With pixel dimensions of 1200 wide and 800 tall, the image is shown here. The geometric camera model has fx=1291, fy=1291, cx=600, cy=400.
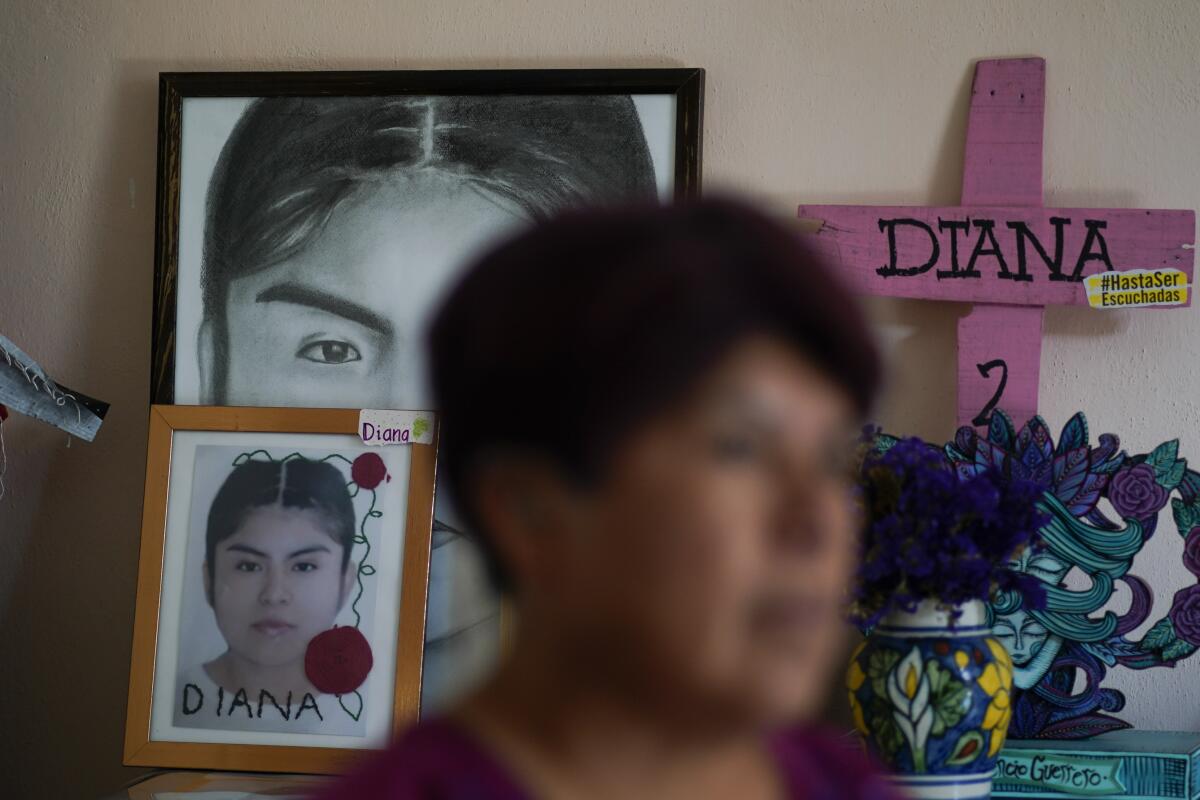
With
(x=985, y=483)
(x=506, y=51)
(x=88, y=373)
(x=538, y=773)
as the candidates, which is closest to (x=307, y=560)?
(x=88, y=373)

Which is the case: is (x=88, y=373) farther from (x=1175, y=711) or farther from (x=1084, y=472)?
(x=1175, y=711)

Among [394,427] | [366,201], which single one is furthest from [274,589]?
[366,201]

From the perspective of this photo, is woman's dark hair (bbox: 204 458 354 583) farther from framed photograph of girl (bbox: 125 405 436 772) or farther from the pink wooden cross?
the pink wooden cross

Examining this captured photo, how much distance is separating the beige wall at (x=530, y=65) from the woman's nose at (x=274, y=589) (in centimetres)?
25

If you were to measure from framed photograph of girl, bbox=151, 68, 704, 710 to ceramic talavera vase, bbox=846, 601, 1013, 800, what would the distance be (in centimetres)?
49

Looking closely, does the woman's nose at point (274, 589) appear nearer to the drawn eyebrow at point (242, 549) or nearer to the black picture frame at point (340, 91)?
the drawn eyebrow at point (242, 549)

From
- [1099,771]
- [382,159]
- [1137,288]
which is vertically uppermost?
[382,159]

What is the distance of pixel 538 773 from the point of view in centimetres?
43

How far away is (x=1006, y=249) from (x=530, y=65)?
60 centimetres

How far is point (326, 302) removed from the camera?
60.6 inches

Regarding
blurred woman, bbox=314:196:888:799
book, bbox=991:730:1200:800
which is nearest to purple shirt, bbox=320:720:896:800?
blurred woman, bbox=314:196:888:799

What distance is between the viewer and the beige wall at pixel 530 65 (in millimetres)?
1446

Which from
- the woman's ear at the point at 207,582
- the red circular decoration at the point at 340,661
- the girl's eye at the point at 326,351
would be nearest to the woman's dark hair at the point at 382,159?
the girl's eye at the point at 326,351

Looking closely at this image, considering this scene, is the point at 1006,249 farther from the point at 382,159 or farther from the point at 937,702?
the point at 382,159
